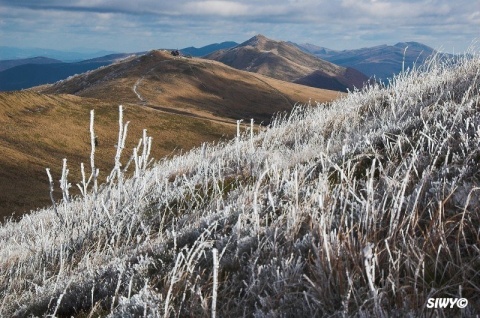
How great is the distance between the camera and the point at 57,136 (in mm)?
55156

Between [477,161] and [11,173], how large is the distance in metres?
42.5

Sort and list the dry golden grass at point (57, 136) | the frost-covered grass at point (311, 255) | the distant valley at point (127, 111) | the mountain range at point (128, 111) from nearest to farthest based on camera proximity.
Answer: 1. the frost-covered grass at point (311, 255)
2. the dry golden grass at point (57, 136)
3. the distant valley at point (127, 111)
4. the mountain range at point (128, 111)

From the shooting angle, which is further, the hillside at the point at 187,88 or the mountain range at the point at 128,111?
the hillside at the point at 187,88

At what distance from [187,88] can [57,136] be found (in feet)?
182

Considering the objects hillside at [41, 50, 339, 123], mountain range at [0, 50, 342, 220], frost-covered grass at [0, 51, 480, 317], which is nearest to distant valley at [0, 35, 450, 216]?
mountain range at [0, 50, 342, 220]

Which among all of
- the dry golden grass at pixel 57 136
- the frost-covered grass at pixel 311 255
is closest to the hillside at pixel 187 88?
the dry golden grass at pixel 57 136

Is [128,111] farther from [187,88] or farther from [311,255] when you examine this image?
[311,255]

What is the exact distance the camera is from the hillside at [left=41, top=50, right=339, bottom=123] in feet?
310

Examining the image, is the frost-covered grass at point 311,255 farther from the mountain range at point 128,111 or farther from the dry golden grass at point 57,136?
the dry golden grass at point 57,136

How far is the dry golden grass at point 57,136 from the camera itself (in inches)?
1497

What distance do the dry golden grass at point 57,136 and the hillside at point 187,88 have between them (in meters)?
16.6

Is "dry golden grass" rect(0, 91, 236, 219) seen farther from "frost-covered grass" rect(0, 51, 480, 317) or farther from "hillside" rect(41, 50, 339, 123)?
"frost-covered grass" rect(0, 51, 480, 317)

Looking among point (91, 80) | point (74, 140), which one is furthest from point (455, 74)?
point (91, 80)

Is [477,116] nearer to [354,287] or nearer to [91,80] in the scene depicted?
[354,287]
